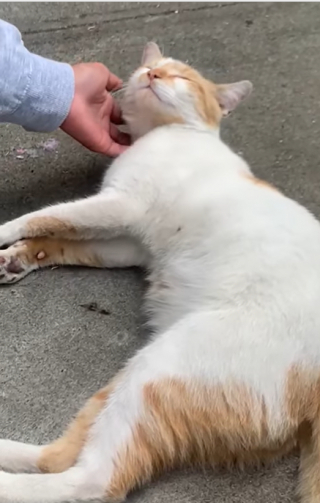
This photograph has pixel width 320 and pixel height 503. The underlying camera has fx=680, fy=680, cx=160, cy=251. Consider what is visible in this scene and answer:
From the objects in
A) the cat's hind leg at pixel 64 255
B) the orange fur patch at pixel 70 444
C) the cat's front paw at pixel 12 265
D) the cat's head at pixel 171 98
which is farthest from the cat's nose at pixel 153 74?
the orange fur patch at pixel 70 444

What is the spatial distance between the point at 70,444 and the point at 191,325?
290mm

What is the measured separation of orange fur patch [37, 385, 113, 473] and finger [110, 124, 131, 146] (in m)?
0.69

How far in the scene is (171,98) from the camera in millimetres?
1564

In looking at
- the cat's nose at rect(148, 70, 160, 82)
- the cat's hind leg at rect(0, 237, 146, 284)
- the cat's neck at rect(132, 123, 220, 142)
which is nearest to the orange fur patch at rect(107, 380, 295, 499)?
the cat's hind leg at rect(0, 237, 146, 284)

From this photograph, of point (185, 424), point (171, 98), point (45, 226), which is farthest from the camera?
point (171, 98)

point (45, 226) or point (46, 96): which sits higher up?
point (46, 96)

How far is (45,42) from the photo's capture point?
6.73ft

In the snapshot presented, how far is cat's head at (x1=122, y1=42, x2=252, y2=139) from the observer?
157 centimetres

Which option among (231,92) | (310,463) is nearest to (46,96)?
(231,92)

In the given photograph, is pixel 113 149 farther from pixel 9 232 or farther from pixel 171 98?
pixel 9 232

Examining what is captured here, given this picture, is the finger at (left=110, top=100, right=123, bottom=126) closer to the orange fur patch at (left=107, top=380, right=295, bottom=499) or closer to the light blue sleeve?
the light blue sleeve

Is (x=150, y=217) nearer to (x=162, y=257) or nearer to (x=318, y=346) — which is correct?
(x=162, y=257)

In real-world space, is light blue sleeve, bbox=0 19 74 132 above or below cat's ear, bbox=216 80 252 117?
above

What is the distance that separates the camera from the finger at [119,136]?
1667 mm
